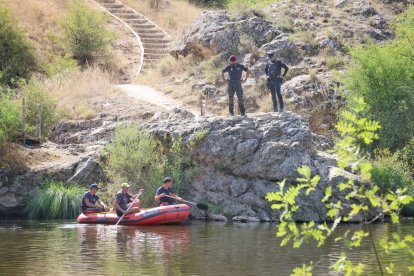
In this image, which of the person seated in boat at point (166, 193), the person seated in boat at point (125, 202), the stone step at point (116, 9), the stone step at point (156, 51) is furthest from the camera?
the stone step at point (116, 9)

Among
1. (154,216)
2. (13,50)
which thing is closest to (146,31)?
(13,50)

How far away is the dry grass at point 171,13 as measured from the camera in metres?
46.5

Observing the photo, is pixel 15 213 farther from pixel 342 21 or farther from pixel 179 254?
pixel 342 21

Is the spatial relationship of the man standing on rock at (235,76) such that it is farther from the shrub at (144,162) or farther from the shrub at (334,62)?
the shrub at (334,62)

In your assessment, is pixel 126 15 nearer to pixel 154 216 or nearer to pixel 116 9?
pixel 116 9

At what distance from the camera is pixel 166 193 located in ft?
81.8

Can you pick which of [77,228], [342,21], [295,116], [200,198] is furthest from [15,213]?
[342,21]

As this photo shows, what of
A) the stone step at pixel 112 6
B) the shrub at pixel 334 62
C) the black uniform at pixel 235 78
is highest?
the stone step at pixel 112 6

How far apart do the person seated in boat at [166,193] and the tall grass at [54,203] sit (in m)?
3.11

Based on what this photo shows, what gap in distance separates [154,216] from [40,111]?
333 inches

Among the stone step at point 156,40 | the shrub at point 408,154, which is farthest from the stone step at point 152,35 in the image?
the shrub at point 408,154

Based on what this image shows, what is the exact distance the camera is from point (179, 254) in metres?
17.7

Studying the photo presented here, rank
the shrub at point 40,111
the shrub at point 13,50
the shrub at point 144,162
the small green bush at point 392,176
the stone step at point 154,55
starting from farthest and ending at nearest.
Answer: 1. the stone step at point 154,55
2. the shrub at point 13,50
3. the shrub at point 40,111
4. the shrub at point 144,162
5. the small green bush at point 392,176

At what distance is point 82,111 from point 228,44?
7.21 m
